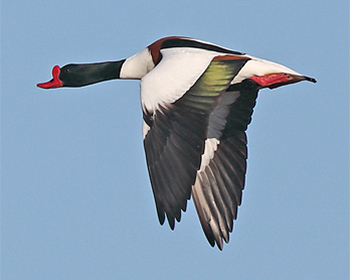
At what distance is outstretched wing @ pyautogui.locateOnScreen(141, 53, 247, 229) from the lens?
24.1ft

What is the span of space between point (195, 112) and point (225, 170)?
1.38 m

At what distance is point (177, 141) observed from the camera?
738 centimetres

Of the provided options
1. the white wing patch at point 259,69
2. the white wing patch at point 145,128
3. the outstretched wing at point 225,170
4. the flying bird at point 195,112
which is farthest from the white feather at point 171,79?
the outstretched wing at point 225,170

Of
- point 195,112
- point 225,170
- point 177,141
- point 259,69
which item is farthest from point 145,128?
point 225,170

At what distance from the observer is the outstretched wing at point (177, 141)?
7336 mm

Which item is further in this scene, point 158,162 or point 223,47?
point 223,47

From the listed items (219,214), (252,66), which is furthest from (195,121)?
(219,214)

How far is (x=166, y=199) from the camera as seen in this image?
24.4ft

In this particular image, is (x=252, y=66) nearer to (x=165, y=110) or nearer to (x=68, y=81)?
(x=165, y=110)

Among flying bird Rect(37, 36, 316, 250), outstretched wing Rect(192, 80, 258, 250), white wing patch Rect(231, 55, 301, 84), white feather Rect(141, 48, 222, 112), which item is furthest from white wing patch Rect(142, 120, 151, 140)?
outstretched wing Rect(192, 80, 258, 250)

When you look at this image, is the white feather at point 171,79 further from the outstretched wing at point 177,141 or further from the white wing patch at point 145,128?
the white wing patch at point 145,128

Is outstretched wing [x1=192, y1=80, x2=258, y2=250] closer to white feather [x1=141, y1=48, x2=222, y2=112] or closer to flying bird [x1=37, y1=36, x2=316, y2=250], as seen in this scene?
flying bird [x1=37, y1=36, x2=316, y2=250]

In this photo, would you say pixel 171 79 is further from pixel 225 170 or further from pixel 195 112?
pixel 225 170

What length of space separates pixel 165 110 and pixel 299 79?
117cm
